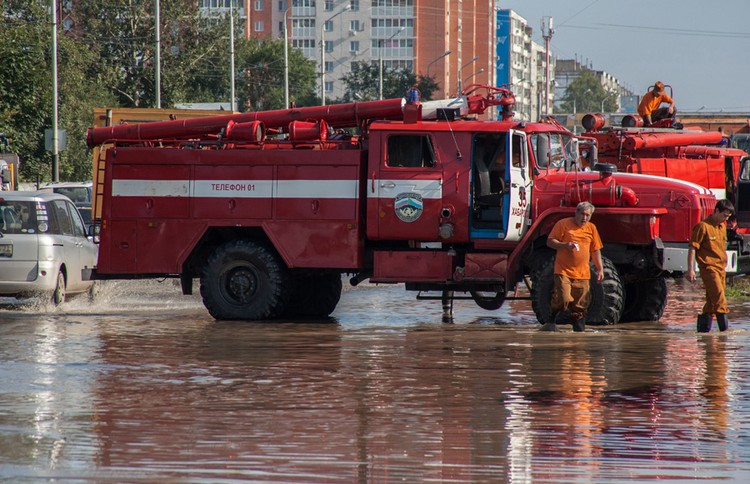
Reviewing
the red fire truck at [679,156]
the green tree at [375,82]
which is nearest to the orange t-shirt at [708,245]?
the red fire truck at [679,156]

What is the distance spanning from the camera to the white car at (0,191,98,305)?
18.4 m

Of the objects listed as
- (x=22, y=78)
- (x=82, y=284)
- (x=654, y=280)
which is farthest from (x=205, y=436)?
(x=22, y=78)

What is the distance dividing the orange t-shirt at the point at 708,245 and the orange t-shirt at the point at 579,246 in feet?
3.55

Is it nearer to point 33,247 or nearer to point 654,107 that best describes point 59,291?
point 33,247

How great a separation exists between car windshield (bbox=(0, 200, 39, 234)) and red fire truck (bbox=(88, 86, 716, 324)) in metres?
1.15

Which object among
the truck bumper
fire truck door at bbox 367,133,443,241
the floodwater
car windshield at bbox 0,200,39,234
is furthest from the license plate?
the truck bumper

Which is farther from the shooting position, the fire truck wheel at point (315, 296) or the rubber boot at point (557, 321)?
the fire truck wheel at point (315, 296)

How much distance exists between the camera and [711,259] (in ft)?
52.0

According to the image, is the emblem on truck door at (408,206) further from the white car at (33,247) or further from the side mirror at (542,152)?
the white car at (33,247)

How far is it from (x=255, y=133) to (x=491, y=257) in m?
3.38

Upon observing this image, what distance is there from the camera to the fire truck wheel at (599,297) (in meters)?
16.6

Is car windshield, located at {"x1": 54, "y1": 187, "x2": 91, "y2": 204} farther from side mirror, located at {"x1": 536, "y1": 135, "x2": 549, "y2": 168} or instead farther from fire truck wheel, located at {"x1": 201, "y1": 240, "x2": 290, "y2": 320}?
side mirror, located at {"x1": 536, "y1": 135, "x2": 549, "y2": 168}

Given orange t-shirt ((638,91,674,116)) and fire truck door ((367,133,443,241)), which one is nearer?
fire truck door ((367,133,443,241))

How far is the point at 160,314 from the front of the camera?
748 inches
